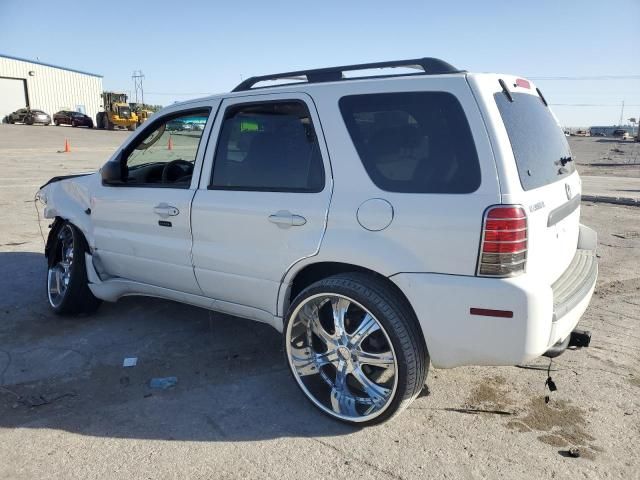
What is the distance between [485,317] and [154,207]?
2.47 m

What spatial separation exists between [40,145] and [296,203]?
2999 centimetres

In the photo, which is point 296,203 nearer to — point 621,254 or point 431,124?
point 431,124

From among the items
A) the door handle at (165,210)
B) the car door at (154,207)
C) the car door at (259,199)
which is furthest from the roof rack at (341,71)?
the door handle at (165,210)

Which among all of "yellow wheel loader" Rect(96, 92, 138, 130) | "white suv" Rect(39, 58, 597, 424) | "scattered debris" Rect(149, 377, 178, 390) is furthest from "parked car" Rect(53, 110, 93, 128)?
"scattered debris" Rect(149, 377, 178, 390)

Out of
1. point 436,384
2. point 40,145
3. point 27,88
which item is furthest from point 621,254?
point 27,88

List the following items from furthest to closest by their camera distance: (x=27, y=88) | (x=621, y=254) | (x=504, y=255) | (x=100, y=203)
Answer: (x=27, y=88)
(x=621, y=254)
(x=100, y=203)
(x=504, y=255)

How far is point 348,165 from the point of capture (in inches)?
113

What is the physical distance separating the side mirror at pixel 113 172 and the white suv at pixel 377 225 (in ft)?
0.79

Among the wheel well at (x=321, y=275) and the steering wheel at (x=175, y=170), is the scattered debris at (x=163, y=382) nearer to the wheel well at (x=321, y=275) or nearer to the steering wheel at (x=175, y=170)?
the wheel well at (x=321, y=275)

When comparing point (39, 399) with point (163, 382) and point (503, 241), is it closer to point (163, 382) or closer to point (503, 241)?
point (163, 382)

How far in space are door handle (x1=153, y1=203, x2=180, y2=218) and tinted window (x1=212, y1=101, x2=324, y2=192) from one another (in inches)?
14.9

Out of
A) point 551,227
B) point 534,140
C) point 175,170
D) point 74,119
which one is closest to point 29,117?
point 74,119

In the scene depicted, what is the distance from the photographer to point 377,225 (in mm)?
2729

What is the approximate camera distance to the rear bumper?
97.0 inches
